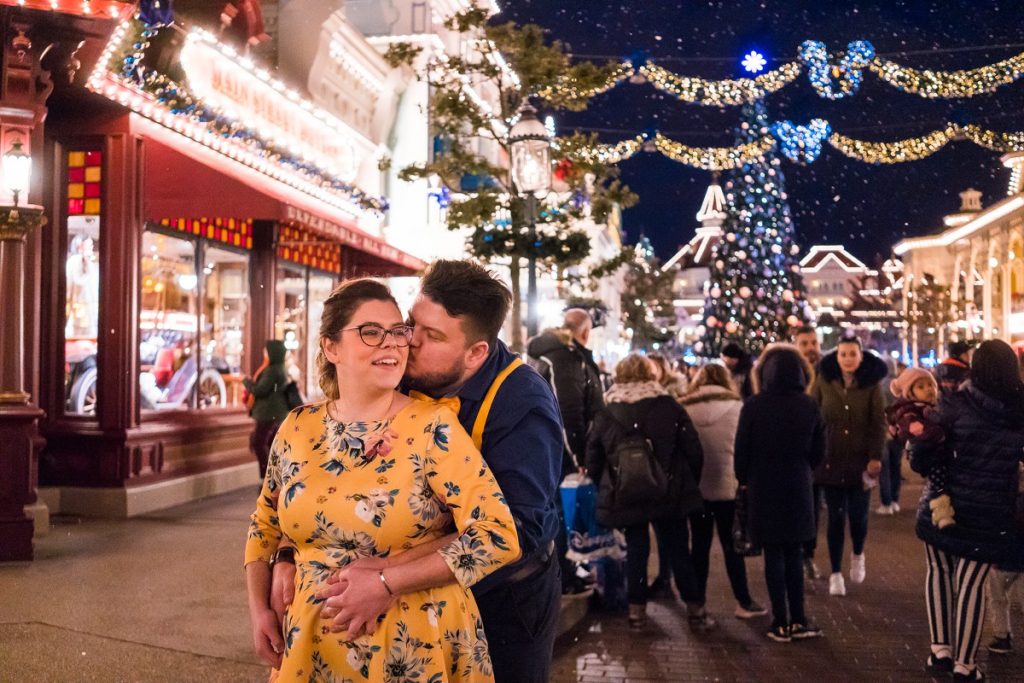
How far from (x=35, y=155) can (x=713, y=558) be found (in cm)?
736

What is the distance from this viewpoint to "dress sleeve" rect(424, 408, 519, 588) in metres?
2.70

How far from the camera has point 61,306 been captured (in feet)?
36.8

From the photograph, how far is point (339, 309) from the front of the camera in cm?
295

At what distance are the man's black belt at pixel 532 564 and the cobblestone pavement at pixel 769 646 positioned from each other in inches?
130

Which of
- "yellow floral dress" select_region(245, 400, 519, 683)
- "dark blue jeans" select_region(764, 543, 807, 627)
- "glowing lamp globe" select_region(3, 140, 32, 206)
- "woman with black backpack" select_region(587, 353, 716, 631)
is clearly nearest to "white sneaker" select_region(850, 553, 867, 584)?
"dark blue jeans" select_region(764, 543, 807, 627)

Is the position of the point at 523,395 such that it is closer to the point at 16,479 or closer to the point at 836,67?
the point at 16,479

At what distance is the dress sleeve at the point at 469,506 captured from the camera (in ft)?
8.86

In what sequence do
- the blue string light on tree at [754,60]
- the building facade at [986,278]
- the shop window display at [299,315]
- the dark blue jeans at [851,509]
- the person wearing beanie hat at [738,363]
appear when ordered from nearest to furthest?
→ the dark blue jeans at [851,509], the person wearing beanie hat at [738,363], the shop window display at [299,315], the blue string light on tree at [754,60], the building facade at [986,278]

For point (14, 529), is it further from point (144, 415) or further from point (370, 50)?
point (370, 50)

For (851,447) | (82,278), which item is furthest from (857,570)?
(82,278)

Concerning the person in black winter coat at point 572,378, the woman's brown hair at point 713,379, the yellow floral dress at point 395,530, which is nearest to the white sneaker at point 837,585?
the woman's brown hair at point 713,379

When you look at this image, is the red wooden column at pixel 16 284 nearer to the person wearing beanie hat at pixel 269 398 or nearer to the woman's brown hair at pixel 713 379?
the person wearing beanie hat at pixel 269 398

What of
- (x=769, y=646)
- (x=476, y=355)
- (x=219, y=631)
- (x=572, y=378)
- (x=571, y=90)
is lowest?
(x=769, y=646)

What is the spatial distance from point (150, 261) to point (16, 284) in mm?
4157
